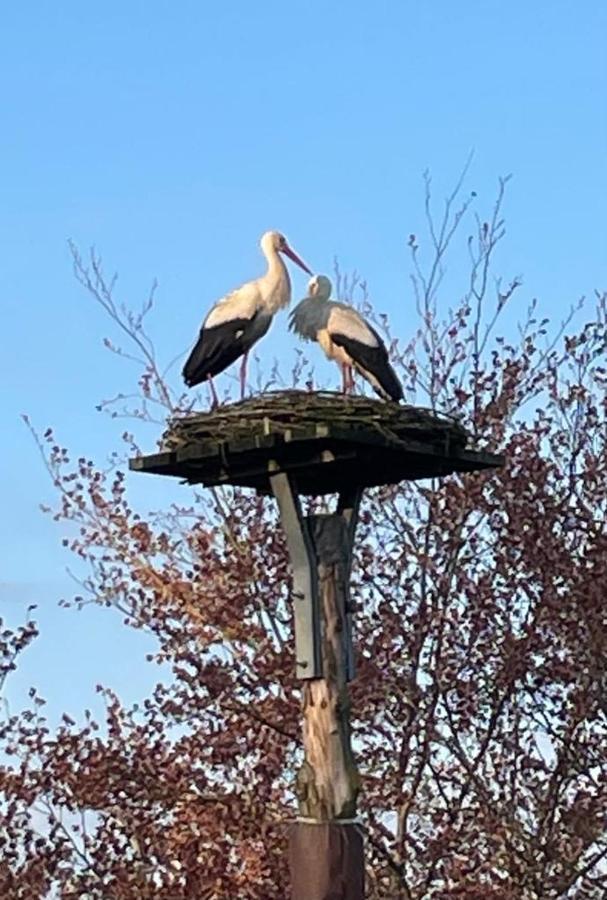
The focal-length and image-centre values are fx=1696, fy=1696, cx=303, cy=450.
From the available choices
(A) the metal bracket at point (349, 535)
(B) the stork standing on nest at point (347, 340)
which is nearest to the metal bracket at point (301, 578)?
(A) the metal bracket at point (349, 535)

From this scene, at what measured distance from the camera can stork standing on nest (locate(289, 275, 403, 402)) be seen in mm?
6180

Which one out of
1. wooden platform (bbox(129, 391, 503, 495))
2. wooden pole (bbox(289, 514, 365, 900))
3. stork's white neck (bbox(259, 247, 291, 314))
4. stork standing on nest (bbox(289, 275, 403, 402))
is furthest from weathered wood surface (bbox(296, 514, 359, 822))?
stork's white neck (bbox(259, 247, 291, 314))

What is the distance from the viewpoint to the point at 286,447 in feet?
17.5

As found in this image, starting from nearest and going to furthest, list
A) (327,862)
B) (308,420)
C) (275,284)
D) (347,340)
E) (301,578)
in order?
(327,862), (308,420), (301,578), (347,340), (275,284)

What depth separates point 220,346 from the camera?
246 inches

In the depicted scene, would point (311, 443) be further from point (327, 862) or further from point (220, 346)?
point (327, 862)

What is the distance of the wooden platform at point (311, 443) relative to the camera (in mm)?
5293

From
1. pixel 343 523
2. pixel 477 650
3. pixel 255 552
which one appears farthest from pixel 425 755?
pixel 343 523

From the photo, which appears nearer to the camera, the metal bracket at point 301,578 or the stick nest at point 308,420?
the stick nest at point 308,420

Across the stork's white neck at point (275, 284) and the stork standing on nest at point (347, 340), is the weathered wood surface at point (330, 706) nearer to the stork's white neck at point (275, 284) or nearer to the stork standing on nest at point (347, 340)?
the stork standing on nest at point (347, 340)

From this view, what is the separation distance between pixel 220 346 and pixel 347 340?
0.47 meters

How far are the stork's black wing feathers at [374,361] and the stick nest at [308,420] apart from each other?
62 cm

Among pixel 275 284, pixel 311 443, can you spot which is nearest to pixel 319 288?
pixel 275 284

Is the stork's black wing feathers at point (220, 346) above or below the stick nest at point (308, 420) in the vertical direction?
above
